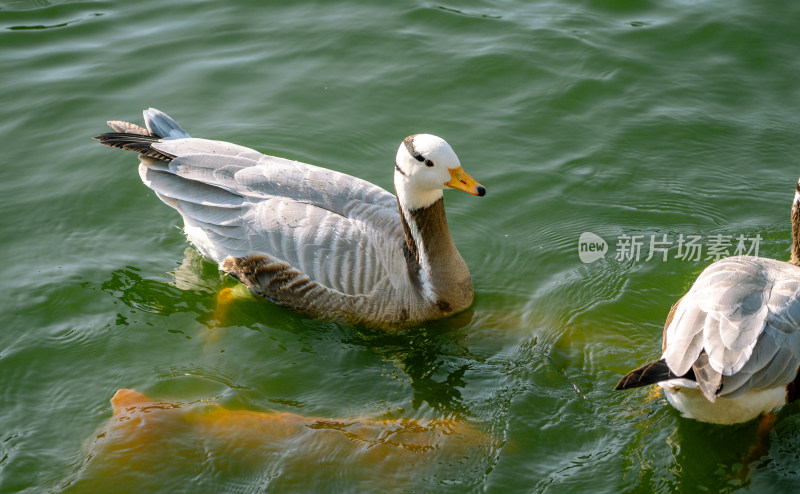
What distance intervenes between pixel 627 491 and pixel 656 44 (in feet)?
20.2

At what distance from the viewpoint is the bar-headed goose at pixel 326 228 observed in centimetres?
617

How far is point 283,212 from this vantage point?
6.33 meters

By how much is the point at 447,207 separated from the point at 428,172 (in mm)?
1782

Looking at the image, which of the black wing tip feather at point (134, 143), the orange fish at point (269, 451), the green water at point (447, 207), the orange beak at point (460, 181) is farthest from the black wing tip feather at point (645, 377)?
the black wing tip feather at point (134, 143)


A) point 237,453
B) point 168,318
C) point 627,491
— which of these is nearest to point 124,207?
point 168,318

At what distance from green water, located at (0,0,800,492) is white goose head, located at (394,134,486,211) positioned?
1.08m

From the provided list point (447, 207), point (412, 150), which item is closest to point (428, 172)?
point (412, 150)

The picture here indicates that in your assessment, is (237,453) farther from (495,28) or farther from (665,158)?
(495,28)

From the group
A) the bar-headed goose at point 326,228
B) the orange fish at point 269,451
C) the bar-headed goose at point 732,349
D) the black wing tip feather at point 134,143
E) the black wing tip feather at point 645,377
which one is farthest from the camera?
the black wing tip feather at point 134,143

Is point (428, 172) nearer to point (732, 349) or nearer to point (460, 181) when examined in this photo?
point (460, 181)

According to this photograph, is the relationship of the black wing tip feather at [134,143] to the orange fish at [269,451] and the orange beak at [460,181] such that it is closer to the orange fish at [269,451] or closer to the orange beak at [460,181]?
the orange fish at [269,451]

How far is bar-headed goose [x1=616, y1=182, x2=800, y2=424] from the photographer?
4.66 meters

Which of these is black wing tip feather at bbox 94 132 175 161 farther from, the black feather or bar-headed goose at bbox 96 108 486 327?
the black feather

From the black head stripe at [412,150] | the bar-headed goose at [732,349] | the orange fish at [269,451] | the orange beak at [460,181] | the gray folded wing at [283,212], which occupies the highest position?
the black head stripe at [412,150]
